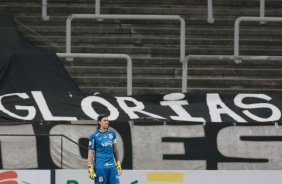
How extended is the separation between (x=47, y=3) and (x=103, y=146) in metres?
5.90

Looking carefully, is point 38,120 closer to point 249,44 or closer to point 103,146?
point 103,146

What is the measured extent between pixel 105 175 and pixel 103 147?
0.44 m

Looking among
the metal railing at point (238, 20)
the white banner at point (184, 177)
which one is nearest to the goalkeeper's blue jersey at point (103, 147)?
the white banner at point (184, 177)

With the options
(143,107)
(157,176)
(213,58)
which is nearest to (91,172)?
(157,176)

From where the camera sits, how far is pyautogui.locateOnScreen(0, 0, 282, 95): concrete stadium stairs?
74.5ft

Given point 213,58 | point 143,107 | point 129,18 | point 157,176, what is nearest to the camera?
point 157,176

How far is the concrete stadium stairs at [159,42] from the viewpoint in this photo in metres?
22.7

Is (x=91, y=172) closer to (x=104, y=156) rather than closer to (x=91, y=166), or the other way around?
(x=91, y=166)

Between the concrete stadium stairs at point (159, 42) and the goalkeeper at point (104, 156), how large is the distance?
3.44 m

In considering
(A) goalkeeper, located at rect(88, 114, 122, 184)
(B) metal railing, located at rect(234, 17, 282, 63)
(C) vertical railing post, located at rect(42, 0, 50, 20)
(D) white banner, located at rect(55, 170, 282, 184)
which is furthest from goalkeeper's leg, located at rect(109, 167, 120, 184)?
(C) vertical railing post, located at rect(42, 0, 50, 20)

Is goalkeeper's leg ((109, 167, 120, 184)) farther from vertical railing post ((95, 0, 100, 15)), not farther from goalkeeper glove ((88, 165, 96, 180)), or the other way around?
vertical railing post ((95, 0, 100, 15))

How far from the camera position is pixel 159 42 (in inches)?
924

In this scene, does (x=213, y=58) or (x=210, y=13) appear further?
(x=210, y=13)

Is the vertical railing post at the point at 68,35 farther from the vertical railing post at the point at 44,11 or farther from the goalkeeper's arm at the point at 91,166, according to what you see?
the goalkeeper's arm at the point at 91,166
